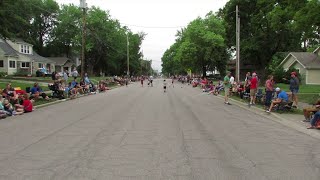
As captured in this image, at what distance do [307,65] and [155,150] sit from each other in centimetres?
4975

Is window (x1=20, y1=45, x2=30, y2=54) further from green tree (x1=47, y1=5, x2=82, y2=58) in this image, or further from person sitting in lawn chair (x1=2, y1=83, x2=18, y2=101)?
person sitting in lawn chair (x1=2, y1=83, x2=18, y2=101)

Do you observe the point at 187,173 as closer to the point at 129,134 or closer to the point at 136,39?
the point at 129,134

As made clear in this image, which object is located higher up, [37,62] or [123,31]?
[123,31]

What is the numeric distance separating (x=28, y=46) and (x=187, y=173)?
226ft

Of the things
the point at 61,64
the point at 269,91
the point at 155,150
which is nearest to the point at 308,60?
the point at 269,91

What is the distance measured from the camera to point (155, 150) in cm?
898

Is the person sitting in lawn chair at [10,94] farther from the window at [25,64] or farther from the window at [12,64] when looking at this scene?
the window at [25,64]

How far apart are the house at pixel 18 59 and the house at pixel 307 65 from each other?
36.6 m

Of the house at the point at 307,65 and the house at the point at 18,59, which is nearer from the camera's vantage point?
the house at the point at 307,65

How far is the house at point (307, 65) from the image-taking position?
54219 millimetres

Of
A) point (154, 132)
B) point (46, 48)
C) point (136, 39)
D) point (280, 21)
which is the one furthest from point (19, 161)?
point (136, 39)

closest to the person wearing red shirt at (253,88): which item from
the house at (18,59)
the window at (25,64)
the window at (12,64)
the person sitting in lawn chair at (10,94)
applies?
the person sitting in lawn chair at (10,94)

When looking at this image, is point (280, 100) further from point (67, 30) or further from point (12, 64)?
point (67, 30)

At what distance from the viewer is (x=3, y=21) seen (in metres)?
31.8
